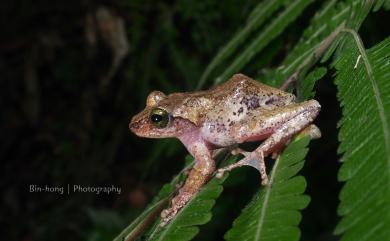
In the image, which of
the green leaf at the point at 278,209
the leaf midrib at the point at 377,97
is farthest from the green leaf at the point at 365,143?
the green leaf at the point at 278,209

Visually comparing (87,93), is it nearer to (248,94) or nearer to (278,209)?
(248,94)

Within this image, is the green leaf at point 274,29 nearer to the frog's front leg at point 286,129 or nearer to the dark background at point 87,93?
the frog's front leg at point 286,129

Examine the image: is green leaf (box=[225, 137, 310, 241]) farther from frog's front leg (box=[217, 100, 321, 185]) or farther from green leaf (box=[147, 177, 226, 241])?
frog's front leg (box=[217, 100, 321, 185])

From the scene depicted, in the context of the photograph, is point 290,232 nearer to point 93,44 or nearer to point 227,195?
point 227,195

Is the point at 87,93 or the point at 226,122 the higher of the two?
the point at 87,93

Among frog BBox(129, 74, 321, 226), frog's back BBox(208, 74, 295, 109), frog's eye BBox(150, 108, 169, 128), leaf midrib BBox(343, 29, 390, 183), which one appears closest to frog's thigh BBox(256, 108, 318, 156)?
frog BBox(129, 74, 321, 226)

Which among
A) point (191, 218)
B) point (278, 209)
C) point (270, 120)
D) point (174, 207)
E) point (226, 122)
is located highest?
point (226, 122)

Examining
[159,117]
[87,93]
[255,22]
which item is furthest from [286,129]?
[87,93]

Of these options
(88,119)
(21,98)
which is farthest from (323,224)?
(21,98)
